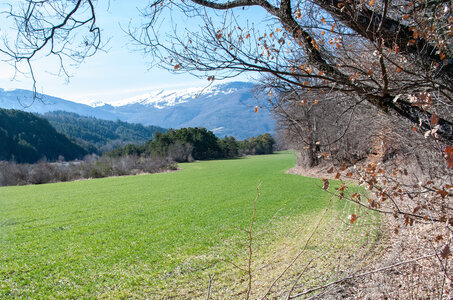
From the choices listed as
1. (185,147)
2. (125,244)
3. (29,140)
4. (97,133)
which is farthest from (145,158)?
(97,133)

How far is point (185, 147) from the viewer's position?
75562 mm

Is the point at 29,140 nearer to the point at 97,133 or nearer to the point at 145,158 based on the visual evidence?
the point at 145,158

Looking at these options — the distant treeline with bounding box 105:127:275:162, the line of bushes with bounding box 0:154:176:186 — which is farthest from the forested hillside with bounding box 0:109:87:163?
the line of bushes with bounding box 0:154:176:186

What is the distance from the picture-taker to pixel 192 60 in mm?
3041

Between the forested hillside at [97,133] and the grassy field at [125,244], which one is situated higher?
the forested hillside at [97,133]

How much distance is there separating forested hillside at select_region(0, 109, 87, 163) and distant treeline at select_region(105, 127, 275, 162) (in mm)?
26097

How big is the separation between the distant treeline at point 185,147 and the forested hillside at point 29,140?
26097mm

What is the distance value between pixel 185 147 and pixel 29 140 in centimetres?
4695

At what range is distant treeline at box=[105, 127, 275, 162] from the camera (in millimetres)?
72062

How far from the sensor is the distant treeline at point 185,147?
7206 cm

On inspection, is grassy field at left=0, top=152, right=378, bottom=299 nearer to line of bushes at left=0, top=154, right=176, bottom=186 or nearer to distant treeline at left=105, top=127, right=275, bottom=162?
line of bushes at left=0, top=154, right=176, bottom=186

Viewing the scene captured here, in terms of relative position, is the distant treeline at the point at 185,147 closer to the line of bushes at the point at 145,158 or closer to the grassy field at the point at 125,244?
the line of bushes at the point at 145,158

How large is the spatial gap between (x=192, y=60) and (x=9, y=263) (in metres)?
7.98

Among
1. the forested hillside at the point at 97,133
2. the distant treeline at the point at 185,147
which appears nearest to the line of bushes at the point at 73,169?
the distant treeline at the point at 185,147
